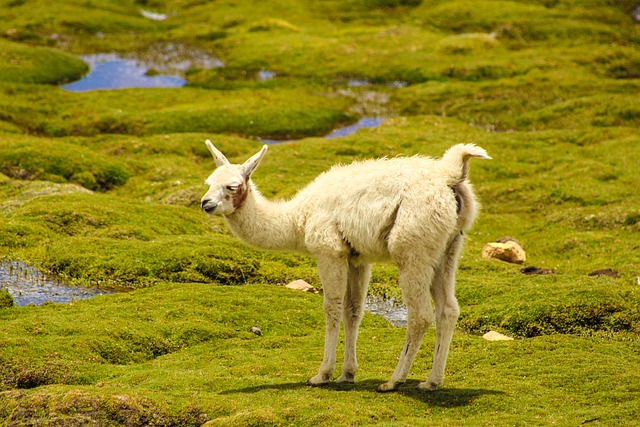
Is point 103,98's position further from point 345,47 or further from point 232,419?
point 232,419

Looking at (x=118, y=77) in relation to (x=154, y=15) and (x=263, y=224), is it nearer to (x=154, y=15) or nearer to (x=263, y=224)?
(x=154, y=15)

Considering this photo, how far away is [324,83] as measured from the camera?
2840 inches

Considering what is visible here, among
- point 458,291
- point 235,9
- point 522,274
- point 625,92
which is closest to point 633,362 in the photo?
point 458,291

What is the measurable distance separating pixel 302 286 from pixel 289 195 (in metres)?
10.5

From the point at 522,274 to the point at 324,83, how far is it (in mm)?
45572

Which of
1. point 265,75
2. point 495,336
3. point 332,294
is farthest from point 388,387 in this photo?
point 265,75

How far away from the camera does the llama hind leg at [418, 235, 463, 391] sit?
15.7 meters

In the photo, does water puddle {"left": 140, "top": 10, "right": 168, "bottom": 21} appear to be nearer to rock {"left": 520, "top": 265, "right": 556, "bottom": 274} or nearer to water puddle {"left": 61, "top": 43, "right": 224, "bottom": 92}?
water puddle {"left": 61, "top": 43, "right": 224, "bottom": 92}

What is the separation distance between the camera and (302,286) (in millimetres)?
27562

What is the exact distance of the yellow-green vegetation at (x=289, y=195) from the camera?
53.8 feet

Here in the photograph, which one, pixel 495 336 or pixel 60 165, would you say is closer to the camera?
pixel 495 336

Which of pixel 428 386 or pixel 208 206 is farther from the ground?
pixel 208 206

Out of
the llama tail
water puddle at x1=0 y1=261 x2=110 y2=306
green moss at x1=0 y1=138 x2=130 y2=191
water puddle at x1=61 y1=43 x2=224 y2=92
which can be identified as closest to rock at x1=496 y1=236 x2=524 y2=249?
water puddle at x1=0 y1=261 x2=110 y2=306

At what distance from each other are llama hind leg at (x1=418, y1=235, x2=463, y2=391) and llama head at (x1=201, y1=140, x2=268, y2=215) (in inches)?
179
